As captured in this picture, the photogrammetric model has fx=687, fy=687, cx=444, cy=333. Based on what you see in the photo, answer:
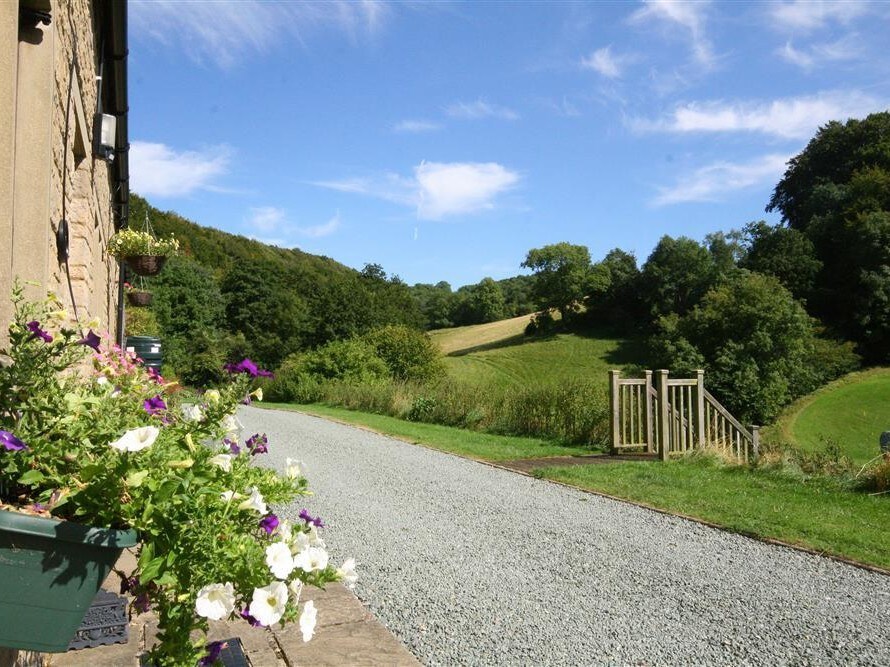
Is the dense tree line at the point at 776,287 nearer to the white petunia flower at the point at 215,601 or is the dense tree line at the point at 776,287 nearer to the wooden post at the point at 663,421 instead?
the wooden post at the point at 663,421

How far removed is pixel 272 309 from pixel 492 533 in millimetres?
44523

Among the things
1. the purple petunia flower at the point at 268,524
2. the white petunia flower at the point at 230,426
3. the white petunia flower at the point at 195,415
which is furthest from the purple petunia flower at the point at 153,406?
the purple petunia flower at the point at 268,524

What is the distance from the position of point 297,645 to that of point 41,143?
2576mm

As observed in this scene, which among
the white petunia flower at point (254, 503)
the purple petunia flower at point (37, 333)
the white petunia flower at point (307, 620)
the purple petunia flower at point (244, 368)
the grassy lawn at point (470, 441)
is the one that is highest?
the purple petunia flower at point (37, 333)

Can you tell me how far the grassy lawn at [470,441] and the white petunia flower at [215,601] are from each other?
896cm

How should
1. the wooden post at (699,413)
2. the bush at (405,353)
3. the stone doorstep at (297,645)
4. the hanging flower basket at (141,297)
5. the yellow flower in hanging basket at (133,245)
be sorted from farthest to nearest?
the bush at (405,353) < the hanging flower basket at (141,297) < the wooden post at (699,413) < the yellow flower in hanging basket at (133,245) < the stone doorstep at (297,645)

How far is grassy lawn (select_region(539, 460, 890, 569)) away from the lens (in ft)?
18.5

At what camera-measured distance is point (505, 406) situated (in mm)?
15289

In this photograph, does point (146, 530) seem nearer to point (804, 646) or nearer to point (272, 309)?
point (804, 646)

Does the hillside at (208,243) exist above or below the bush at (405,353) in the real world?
above

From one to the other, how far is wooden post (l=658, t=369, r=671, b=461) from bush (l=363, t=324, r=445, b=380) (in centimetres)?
1850

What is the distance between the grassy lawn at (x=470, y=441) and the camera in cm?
1104

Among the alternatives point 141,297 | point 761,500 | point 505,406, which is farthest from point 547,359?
point 761,500

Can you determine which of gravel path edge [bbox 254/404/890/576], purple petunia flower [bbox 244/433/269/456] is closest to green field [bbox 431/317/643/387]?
gravel path edge [bbox 254/404/890/576]
